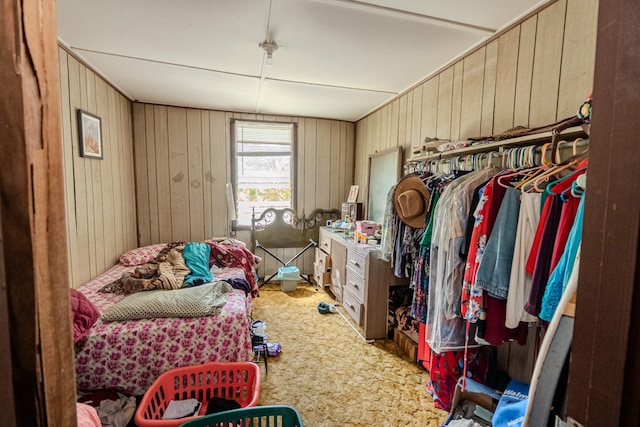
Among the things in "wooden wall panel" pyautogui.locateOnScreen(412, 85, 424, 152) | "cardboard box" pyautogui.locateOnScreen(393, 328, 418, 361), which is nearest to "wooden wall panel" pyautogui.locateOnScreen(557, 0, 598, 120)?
"wooden wall panel" pyautogui.locateOnScreen(412, 85, 424, 152)

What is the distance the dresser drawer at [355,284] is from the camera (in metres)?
2.78

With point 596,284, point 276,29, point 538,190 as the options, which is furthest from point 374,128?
point 596,284

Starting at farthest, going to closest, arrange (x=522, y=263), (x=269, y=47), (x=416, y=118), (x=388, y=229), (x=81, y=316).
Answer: (x=416, y=118), (x=388, y=229), (x=269, y=47), (x=81, y=316), (x=522, y=263)

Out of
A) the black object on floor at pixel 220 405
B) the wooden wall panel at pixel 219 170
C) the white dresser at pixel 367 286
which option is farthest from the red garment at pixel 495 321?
the wooden wall panel at pixel 219 170

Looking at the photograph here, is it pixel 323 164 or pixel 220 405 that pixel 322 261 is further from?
pixel 220 405

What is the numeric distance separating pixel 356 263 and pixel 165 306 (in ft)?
5.60

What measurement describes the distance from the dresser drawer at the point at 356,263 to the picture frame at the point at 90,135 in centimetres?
258

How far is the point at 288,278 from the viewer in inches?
151

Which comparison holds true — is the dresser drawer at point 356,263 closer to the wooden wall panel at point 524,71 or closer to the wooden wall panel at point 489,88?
the wooden wall panel at point 489,88

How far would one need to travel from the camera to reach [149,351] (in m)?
1.75

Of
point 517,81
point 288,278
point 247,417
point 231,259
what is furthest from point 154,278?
point 517,81

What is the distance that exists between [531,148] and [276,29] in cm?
171

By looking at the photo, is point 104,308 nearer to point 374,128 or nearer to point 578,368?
point 578,368

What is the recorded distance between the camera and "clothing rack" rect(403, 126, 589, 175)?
131 centimetres
